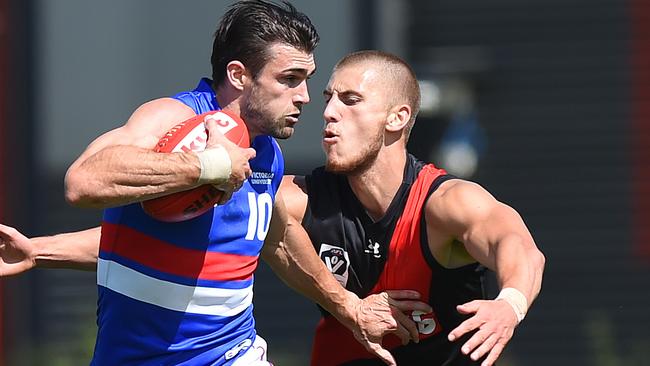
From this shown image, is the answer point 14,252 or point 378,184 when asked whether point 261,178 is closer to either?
point 378,184

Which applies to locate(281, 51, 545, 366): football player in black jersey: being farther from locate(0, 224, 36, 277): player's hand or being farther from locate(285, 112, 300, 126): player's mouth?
locate(0, 224, 36, 277): player's hand

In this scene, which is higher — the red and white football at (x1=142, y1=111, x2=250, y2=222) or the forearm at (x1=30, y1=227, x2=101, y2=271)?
the red and white football at (x1=142, y1=111, x2=250, y2=222)

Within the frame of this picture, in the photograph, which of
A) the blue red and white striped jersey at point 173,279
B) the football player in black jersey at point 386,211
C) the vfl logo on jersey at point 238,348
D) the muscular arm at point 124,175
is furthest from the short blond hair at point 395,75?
the muscular arm at point 124,175

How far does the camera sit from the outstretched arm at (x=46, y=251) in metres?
5.58

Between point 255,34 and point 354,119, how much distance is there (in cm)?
80

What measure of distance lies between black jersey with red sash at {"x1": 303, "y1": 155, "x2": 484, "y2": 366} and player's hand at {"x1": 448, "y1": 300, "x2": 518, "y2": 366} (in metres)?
1.12

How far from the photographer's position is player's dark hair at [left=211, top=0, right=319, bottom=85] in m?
5.44

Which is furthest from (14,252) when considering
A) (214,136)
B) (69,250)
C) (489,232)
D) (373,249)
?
(489,232)

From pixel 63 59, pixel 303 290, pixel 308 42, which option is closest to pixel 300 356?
pixel 63 59

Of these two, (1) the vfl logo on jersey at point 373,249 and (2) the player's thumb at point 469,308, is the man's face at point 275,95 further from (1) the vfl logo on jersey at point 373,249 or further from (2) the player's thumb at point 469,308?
(2) the player's thumb at point 469,308

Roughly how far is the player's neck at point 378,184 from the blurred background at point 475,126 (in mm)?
5364

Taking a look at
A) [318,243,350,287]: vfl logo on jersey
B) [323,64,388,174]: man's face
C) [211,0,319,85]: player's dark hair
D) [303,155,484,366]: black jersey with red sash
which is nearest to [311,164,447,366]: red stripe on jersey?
[303,155,484,366]: black jersey with red sash

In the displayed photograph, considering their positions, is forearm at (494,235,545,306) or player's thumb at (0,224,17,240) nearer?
forearm at (494,235,545,306)

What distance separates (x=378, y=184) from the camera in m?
6.11
